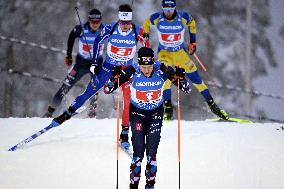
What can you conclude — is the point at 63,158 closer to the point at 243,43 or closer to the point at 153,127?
the point at 153,127

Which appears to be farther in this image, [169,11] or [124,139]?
[169,11]

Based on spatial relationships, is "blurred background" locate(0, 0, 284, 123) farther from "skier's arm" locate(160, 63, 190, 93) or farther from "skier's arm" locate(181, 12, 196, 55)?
"skier's arm" locate(160, 63, 190, 93)

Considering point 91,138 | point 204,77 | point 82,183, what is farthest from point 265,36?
point 82,183

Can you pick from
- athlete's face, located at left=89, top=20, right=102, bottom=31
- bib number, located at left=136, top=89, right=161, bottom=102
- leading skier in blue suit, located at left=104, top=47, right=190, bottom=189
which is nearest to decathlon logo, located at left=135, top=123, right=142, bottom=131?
leading skier in blue suit, located at left=104, top=47, right=190, bottom=189

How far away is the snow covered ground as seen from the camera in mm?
9258

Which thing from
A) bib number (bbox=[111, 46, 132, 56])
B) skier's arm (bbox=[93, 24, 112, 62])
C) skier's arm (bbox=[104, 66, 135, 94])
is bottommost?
skier's arm (bbox=[104, 66, 135, 94])

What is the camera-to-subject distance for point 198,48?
26016 mm

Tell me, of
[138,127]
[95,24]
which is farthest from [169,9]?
[138,127]

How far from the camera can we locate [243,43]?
28.1m

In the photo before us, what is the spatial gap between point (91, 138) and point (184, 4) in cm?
1513

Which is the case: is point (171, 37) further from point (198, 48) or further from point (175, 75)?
point (198, 48)

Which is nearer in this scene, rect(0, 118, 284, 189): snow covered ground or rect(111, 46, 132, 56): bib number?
rect(0, 118, 284, 189): snow covered ground

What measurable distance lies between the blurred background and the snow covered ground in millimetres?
13320

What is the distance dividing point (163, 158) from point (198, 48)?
1608 cm
